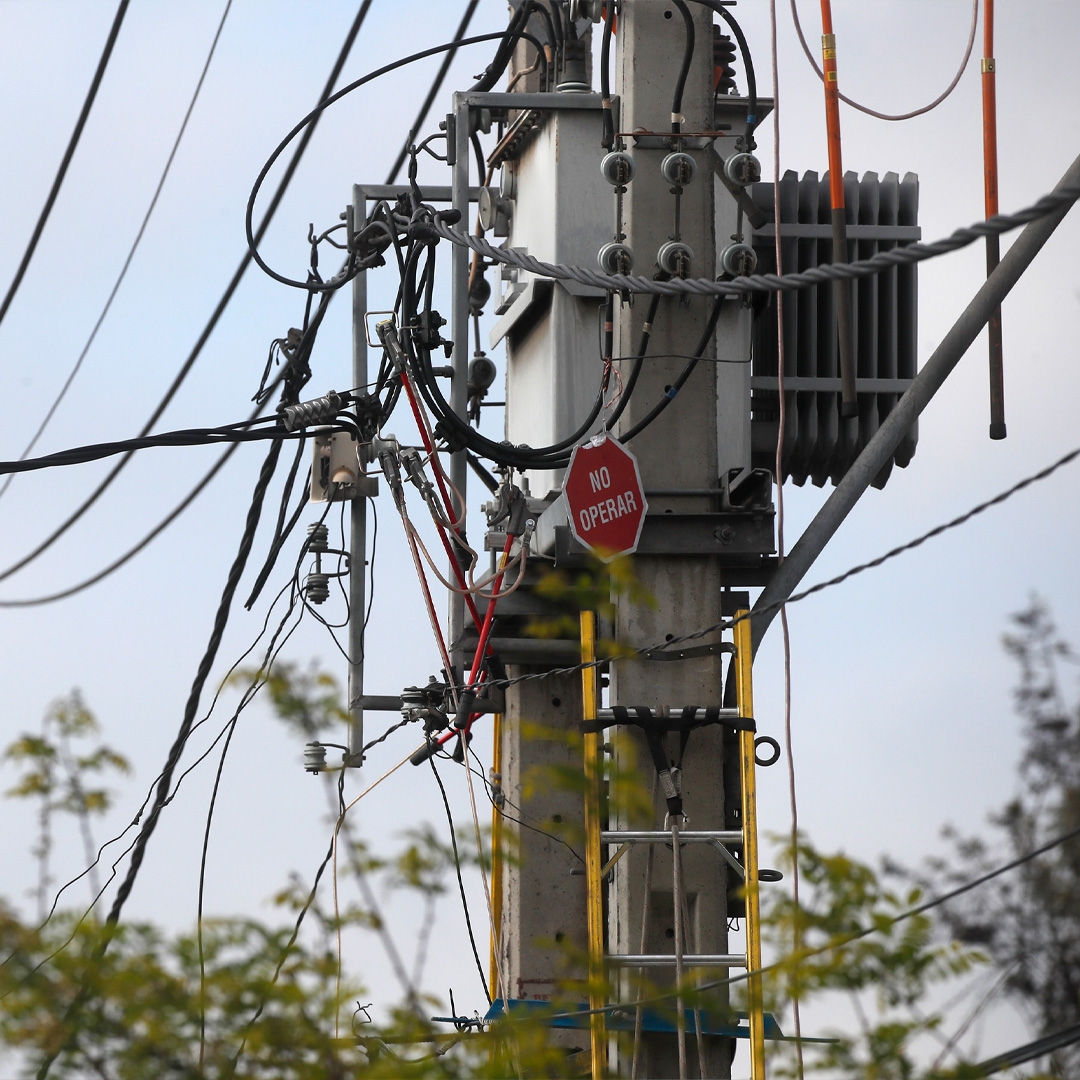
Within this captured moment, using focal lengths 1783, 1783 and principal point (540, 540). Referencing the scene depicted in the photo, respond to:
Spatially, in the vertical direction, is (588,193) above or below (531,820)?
above

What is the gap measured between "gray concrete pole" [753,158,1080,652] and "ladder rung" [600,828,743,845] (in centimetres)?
67

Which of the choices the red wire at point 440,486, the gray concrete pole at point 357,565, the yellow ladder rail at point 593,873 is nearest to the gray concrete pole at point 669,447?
the yellow ladder rail at point 593,873

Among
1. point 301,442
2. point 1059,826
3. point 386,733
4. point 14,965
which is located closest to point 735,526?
point 386,733

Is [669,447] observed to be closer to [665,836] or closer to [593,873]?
[665,836]

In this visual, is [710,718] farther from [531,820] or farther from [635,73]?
[635,73]

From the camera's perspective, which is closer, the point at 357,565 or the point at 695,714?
the point at 695,714

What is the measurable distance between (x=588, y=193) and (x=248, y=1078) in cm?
488

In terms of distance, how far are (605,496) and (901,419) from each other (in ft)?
3.89

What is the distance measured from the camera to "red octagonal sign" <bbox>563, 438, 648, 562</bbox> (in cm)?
623

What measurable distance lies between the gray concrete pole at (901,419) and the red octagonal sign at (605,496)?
549mm

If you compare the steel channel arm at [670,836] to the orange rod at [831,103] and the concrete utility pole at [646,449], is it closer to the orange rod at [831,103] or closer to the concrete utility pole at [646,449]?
the concrete utility pole at [646,449]

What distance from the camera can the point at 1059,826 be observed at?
3756 mm

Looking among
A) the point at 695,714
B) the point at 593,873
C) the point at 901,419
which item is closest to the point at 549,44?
the point at 901,419

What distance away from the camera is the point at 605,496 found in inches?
247
